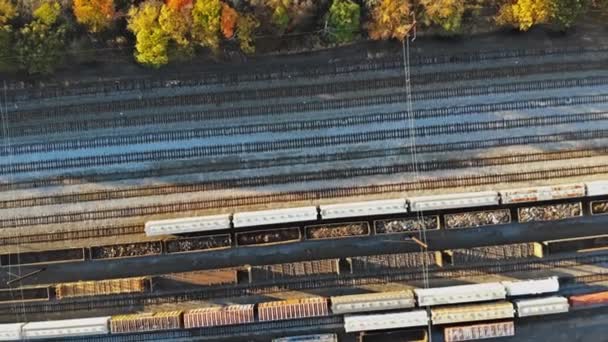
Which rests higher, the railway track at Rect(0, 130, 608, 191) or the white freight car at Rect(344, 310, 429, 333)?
the railway track at Rect(0, 130, 608, 191)

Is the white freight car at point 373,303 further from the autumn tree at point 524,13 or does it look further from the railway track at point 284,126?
the autumn tree at point 524,13

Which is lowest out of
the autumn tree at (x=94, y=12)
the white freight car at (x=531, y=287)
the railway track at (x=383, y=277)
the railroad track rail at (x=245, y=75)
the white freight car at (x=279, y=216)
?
the white freight car at (x=531, y=287)

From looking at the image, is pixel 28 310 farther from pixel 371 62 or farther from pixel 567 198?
pixel 567 198

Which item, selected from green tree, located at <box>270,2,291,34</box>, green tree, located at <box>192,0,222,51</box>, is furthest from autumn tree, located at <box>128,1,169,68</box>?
green tree, located at <box>270,2,291,34</box>

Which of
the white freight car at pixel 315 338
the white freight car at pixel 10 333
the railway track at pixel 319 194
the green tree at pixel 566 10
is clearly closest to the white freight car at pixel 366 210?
the railway track at pixel 319 194

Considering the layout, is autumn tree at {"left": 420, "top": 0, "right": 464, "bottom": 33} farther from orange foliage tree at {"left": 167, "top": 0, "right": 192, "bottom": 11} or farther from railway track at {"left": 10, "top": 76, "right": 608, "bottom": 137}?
orange foliage tree at {"left": 167, "top": 0, "right": 192, "bottom": 11}

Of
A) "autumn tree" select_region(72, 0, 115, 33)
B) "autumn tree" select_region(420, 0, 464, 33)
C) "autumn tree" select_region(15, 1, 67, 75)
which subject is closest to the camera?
"autumn tree" select_region(15, 1, 67, 75)
